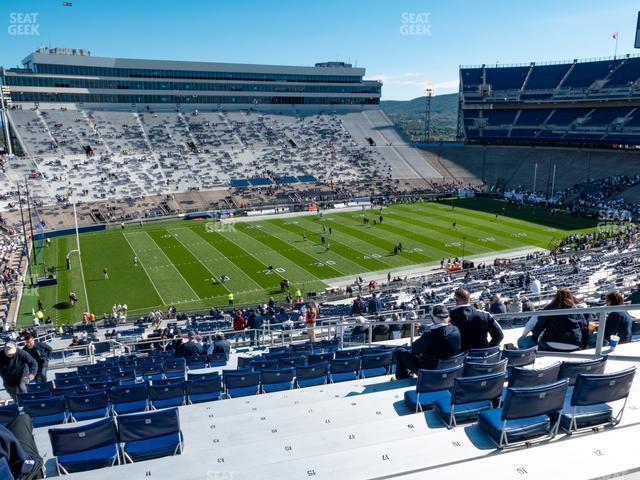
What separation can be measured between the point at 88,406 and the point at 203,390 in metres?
1.89

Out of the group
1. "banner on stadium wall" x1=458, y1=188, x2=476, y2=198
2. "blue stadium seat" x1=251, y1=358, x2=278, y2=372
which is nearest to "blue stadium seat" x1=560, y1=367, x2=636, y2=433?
"blue stadium seat" x1=251, y1=358, x2=278, y2=372

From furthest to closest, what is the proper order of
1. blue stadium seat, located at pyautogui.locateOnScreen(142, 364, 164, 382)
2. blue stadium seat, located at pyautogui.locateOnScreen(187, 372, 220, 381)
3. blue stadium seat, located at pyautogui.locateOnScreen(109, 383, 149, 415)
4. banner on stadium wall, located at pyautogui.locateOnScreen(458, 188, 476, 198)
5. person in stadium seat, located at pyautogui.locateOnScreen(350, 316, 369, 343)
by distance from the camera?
banner on stadium wall, located at pyautogui.locateOnScreen(458, 188, 476, 198) → person in stadium seat, located at pyautogui.locateOnScreen(350, 316, 369, 343) → blue stadium seat, located at pyautogui.locateOnScreen(142, 364, 164, 382) → blue stadium seat, located at pyautogui.locateOnScreen(187, 372, 220, 381) → blue stadium seat, located at pyautogui.locateOnScreen(109, 383, 149, 415)

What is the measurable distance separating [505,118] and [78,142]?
64.1 metres

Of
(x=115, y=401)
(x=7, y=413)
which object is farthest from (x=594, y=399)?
(x=7, y=413)

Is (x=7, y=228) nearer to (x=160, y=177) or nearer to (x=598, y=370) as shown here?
(x=160, y=177)

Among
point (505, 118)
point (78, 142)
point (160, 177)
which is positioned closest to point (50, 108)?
point (78, 142)

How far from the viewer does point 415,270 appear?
3697 centimetres

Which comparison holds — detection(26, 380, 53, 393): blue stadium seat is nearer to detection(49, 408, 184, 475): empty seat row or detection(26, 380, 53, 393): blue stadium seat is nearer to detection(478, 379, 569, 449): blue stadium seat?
detection(49, 408, 184, 475): empty seat row

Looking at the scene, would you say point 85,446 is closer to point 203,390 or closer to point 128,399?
point 128,399

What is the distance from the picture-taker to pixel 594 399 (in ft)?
17.7

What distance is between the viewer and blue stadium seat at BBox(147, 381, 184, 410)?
28.4 ft

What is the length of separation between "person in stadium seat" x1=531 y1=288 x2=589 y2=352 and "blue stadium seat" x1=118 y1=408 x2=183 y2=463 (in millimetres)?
5639

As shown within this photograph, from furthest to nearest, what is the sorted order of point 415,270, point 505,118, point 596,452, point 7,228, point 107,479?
point 505,118 < point 7,228 < point 415,270 < point 107,479 < point 596,452

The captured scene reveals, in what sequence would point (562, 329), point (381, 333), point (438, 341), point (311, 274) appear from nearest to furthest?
point (438, 341), point (562, 329), point (381, 333), point (311, 274)
